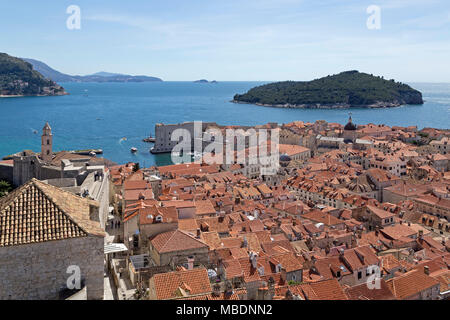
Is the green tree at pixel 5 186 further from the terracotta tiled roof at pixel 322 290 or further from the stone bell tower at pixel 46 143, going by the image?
the terracotta tiled roof at pixel 322 290

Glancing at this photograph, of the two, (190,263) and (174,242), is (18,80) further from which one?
(190,263)

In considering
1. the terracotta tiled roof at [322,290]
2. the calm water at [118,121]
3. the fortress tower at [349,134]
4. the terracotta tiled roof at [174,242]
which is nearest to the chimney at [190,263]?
the terracotta tiled roof at [174,242]

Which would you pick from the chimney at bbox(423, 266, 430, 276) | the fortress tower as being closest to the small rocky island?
the fortress tower

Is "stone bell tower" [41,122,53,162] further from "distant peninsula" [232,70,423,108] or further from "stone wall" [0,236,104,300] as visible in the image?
"distant peninsula" [232,70,423,108]

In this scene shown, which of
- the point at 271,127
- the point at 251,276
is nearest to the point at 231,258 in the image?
the point at 251,276

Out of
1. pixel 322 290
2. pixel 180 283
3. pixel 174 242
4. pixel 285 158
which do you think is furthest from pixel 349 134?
pixel 180 283

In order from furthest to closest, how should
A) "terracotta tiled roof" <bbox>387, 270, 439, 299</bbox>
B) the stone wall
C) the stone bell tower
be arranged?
1. the stone bell tower
2. "terracotta tiled roof" <bbox>387, 270, 439, 299</bbox>
3. the stone wall
